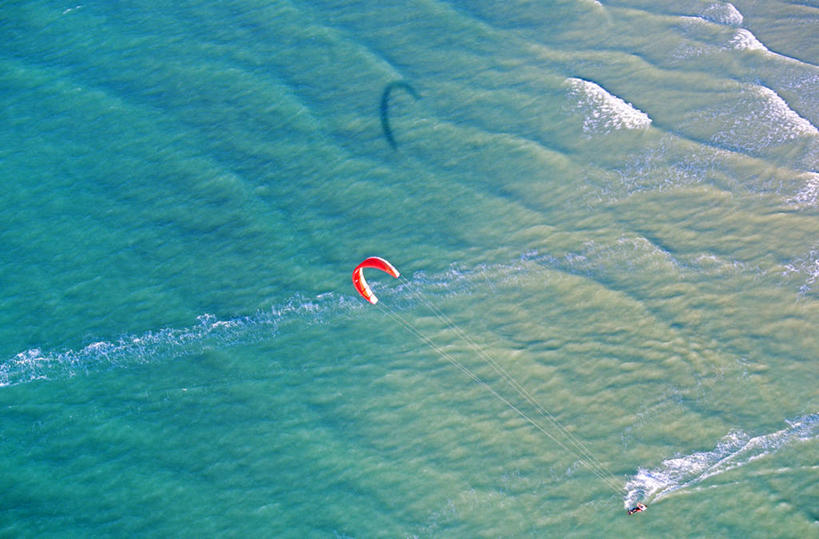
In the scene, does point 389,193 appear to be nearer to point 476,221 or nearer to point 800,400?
point 476,221

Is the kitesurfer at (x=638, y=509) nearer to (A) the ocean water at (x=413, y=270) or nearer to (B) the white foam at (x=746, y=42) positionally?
(A) the ocean water at (x=413, y=270)

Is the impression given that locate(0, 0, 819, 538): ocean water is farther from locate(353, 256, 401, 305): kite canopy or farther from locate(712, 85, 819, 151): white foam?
locate(353, 256, 401, 305): kite canopy

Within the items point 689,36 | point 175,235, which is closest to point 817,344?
point 689,36

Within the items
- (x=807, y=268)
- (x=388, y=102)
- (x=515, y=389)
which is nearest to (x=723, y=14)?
(x=807, y=268)

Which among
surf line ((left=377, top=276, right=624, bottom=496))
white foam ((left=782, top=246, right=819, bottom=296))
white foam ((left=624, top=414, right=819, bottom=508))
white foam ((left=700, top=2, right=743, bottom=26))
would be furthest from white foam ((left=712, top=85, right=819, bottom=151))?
surf line ((left=377, top=276, right=624, bottom=496))

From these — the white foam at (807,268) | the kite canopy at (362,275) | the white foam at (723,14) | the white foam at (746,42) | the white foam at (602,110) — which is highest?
the white foam at (723,14)

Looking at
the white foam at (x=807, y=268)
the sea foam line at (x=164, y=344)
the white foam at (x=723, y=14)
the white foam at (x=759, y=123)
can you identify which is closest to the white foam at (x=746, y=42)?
the white foam at (x=723, y=14)
